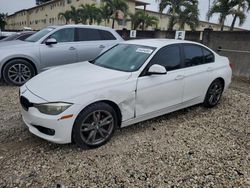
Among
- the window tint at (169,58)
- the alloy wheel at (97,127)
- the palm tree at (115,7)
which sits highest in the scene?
the palm tree at (115,7)

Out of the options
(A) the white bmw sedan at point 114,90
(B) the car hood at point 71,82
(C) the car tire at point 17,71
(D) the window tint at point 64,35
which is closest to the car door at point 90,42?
(D) the window tint at point 64,35

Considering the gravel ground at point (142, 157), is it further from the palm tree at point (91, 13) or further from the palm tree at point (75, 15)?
the palm tree at point (75, 15)

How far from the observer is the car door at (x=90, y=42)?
22.8 feet

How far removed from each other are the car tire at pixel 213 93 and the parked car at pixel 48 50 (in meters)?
2.63

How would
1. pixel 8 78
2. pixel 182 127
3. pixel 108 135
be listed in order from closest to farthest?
pixel 108 135 < pixel 182 127 < pixel 8 78

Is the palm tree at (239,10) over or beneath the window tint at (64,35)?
over

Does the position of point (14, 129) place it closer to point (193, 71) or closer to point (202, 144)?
point (202, 144)

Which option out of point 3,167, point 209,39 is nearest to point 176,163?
point 3,167

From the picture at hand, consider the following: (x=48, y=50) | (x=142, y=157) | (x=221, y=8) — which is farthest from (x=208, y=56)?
(x=221, y=8)

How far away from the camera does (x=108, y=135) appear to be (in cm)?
347

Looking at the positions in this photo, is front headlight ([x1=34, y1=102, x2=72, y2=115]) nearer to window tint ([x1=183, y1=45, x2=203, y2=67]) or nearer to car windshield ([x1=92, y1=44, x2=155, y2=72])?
car windshield ([x1=92, y1=44, x2=155, y2=72])

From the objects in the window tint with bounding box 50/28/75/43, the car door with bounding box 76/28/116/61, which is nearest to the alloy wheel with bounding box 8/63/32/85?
the window tint with bounding box 50/28/75/43

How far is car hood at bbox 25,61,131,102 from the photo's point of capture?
3107 mm

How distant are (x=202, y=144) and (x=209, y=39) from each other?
735cm
